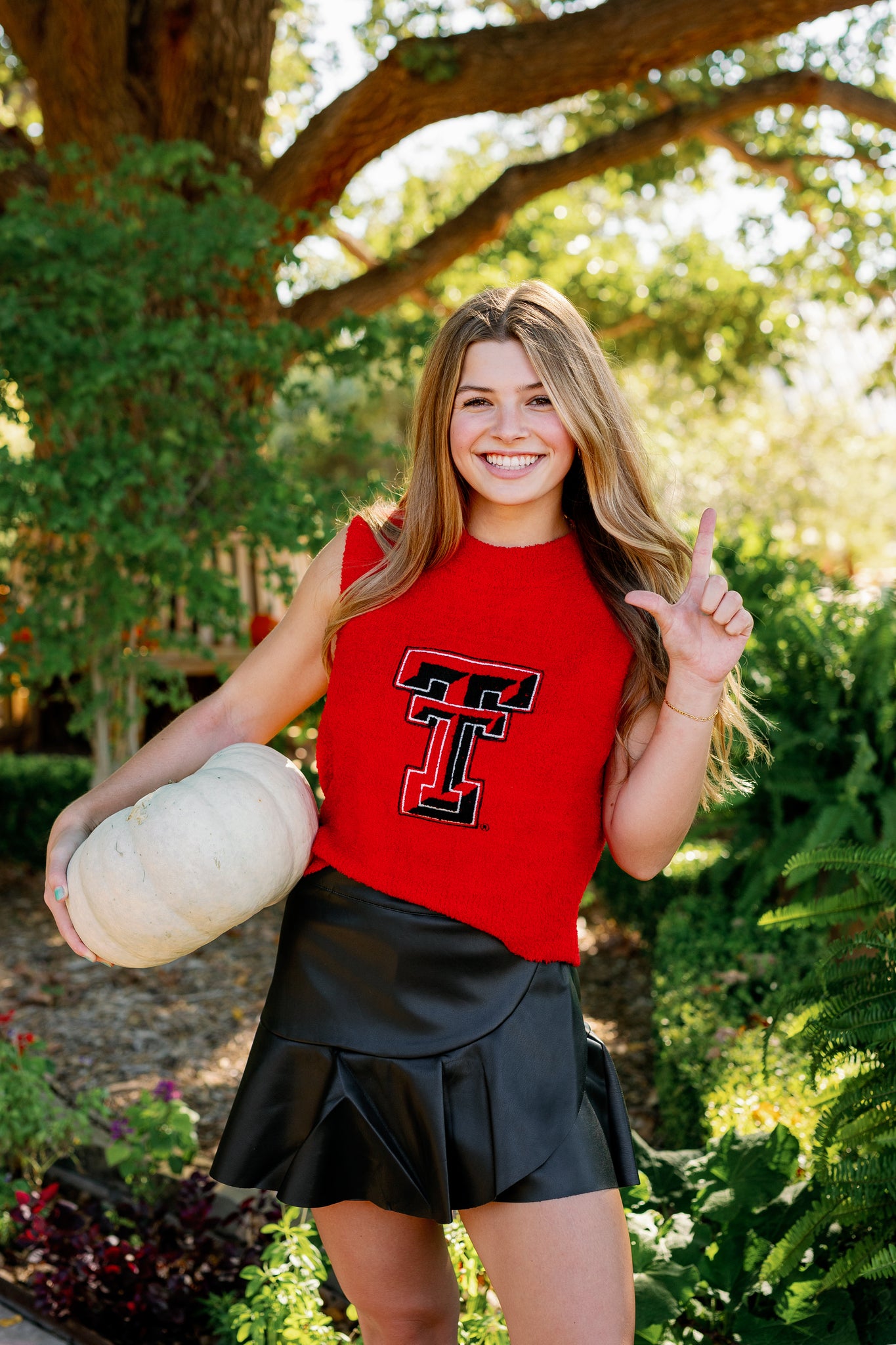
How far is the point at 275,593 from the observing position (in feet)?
16.4

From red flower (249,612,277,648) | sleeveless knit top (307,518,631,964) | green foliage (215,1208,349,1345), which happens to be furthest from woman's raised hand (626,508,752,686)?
red flower (249,612,277,648)

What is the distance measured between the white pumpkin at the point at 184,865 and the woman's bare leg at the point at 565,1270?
0.65 meters

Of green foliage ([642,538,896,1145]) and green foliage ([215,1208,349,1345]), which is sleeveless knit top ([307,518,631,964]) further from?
green foliage ([642,538,896,1145])

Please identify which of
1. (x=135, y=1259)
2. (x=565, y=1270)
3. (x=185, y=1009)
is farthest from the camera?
(x=185, y=1009)

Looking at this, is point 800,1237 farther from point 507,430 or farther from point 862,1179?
point 507,430

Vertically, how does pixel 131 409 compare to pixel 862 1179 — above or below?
above

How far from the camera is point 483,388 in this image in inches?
79.9

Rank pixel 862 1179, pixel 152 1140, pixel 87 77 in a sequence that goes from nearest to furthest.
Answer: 1. pixel 862 1179
2. pixel 152 1140
3. pixel 87 77

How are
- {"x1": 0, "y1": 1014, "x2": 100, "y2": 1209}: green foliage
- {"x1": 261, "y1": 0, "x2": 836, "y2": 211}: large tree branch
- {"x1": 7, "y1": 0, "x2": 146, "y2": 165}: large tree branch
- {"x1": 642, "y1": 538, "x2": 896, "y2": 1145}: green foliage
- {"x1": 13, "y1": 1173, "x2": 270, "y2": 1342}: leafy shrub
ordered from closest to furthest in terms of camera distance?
→ {"x1": 13, "y1": 1173, "x2": 270, "y2": 1342}: leafy shrub → {"x1": 0, "y1": 1014, "x2": 100, "y2": 1209}: green foliage → {"x1": 642, "y1": 538, "x2": 896, "y2": 1145}: green foliage → {"x1": 261, "y1": 0, "x2": 836, "y2": 211}: large tree branch → {"x1": 7, "y1": 0, "x2": 146, "y2": 165}: large tree branch

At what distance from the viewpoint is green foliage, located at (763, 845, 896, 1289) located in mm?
2215

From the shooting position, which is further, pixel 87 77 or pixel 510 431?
pixel 87 77

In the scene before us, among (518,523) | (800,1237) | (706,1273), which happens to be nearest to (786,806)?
(706,1273)

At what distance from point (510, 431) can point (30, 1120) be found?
2671 millimetres

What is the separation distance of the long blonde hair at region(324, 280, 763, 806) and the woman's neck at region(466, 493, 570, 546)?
0.05 metres
